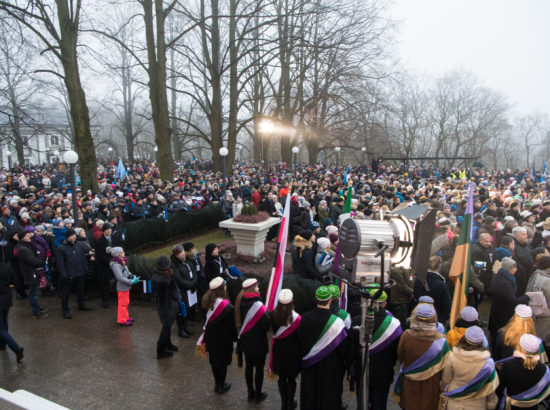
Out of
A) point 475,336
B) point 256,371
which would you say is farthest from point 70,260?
point 475,336

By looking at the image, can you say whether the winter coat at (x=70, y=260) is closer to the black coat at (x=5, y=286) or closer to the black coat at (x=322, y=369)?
the black coat at (x=5, y=286)

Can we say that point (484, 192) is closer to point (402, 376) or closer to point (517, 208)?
point (517, 208)

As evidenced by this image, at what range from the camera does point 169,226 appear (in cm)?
1380

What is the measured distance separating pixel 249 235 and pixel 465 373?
23.6 feet

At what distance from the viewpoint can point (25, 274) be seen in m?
7.28

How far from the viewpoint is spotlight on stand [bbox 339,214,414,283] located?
317 centimetres

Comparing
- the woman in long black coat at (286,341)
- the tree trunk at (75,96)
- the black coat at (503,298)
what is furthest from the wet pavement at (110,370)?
the tree trunk at (75,96)

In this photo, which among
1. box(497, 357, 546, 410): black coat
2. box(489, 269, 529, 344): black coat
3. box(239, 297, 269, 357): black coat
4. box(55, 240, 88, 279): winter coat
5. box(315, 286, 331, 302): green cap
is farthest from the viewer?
box(55, 240, 88, 279): winter coat

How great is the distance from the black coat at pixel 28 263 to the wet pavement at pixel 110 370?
78 cm

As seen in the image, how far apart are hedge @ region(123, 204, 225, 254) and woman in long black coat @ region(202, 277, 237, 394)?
26.9 feet

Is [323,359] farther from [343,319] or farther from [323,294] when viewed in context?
[323,294]

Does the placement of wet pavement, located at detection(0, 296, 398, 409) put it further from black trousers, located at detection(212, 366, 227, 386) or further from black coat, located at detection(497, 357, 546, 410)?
black coat, located at detection(497, 357, 546, 410)

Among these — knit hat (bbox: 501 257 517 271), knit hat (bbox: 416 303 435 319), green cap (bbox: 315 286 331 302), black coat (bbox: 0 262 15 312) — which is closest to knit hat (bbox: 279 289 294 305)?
green cap (bbox: 315 286 331 302)

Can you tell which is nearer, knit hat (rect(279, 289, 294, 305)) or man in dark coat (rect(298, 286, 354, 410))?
man in dark coat (rect(298, 286, 354, 410))
